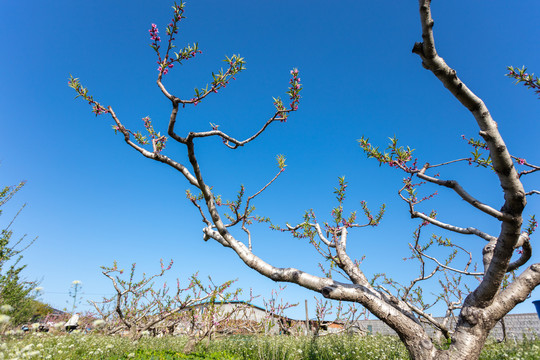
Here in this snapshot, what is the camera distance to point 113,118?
4.79 meters

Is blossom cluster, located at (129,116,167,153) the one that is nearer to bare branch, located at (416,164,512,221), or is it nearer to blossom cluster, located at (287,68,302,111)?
blossom cluster, located at (287,68,302,111)

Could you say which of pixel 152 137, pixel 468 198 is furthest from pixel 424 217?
pixel 152 137

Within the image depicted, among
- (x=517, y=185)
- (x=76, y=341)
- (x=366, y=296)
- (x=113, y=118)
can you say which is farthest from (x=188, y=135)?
(x=76, y=341)

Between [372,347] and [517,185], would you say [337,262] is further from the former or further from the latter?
[372,347]

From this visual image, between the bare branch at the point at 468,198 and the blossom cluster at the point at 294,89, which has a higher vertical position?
the blossom cluster at the point at 294,89

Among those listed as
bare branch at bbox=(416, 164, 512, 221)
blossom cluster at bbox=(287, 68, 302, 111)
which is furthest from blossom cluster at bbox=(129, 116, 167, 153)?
bare branch at bbox=(416, 164, 512, 221)

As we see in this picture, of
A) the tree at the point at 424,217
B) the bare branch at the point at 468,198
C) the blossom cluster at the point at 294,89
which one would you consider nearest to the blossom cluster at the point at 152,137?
the tree at the point at 424,217

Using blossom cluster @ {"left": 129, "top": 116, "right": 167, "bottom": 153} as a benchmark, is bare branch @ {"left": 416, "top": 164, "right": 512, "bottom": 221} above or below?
below

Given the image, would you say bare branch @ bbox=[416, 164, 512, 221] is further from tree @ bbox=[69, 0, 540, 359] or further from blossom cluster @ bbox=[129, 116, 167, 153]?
blossom cluster @ bbox=[129, 116, 167, 153]

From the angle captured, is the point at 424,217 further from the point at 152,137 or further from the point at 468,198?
the point at 152,137

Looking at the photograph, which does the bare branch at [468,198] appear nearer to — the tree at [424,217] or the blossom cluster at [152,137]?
the tree at [424,217]

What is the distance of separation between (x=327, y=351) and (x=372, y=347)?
1.63m

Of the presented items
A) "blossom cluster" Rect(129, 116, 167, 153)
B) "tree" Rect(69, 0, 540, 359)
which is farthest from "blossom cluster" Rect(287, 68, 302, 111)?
"blossom cluster" Rect(129, 116, 167, 153)

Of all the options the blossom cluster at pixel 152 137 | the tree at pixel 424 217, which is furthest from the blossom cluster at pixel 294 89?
the blossom cluster at pixel 152 137
